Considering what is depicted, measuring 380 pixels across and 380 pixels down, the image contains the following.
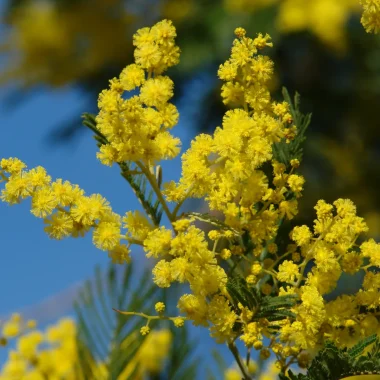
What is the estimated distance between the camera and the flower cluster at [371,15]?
0.50 m

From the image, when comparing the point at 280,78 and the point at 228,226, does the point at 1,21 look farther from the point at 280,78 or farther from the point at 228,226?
the point at 228,226

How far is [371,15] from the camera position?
0.51 metres

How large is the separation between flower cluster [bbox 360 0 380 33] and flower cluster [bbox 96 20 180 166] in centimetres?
13

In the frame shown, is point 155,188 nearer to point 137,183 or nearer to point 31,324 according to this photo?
point 137,183

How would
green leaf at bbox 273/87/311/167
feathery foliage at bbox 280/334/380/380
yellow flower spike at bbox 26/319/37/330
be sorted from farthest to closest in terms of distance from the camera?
yellow flower spike at bbox 26/319/37/330 < green leaf at bbox 273/87/311/167 < feathery foliage at bbox 280/334/380/380

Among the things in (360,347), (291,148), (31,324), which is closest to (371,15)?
(291,148)

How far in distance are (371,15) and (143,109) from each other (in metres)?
0.17

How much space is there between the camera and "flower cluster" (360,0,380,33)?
1.65ft

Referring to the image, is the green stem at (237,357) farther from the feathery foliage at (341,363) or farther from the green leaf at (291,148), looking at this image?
the green leaf at (291,148)

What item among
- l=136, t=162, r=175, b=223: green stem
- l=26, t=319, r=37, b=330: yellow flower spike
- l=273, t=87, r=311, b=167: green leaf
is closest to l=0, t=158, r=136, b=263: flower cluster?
l=136, t=162, r=175, b=223: green stem

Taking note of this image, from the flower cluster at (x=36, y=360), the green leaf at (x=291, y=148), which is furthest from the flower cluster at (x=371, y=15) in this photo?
the flower cluster at (x=36, y=360)

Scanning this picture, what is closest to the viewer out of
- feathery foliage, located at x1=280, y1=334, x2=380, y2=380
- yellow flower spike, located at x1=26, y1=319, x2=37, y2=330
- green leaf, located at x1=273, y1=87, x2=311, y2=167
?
feathery foliage, located at x1=280, y1=334, x2=380, y2=380

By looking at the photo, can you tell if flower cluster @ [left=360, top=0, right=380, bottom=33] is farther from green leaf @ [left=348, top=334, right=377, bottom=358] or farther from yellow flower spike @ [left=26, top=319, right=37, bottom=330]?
yellow flower spike @ [left=26, top=319, right=37, bottom=330]

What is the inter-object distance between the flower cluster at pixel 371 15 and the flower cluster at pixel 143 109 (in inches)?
5.3
